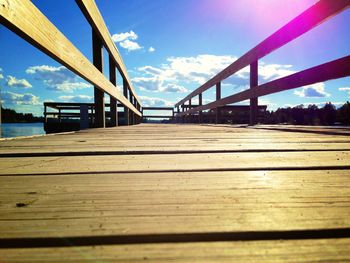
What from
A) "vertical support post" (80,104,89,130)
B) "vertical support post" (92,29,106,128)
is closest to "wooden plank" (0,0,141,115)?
"vertical support post" (92,29,106,128)

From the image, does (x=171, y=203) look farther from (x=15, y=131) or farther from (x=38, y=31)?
(x=15, y=131)

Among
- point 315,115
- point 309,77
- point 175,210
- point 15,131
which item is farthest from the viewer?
point 15,131

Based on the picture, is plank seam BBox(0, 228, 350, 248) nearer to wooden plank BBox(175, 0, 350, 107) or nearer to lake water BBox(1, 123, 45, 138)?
wooden plank BBox(175, 0, 350, 107)

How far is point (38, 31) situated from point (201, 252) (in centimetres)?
134

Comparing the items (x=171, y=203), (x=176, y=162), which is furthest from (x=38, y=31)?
(x=171, y=203)

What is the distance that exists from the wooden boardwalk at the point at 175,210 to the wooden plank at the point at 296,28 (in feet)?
6.39

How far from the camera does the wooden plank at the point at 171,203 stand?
61 cm

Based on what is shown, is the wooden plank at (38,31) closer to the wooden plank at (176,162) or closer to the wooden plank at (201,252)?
the wooden plank at (176,162)

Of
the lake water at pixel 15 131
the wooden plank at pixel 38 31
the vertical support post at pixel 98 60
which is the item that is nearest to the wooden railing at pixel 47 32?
the wooden plank at pixel 38 31

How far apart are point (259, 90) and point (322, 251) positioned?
376 cm

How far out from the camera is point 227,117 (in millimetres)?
12516

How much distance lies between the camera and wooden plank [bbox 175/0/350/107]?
2.56 metres

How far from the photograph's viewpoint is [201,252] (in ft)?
1.70

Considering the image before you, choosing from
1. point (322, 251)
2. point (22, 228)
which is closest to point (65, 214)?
point (22, 228)
